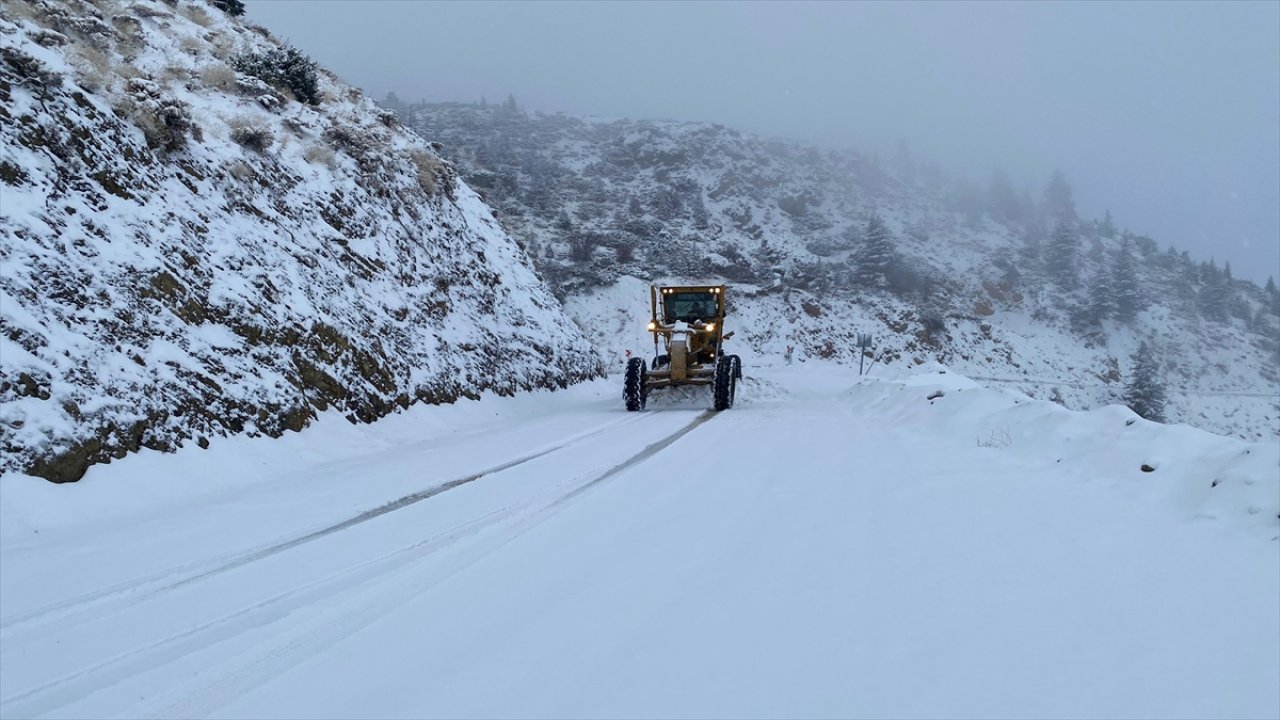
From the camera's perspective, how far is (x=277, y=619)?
3.56 m

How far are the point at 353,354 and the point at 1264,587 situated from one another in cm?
1120

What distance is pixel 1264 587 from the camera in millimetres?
3531

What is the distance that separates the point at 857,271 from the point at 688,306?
3575 centimetres

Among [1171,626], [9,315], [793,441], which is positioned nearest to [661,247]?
[793,441]

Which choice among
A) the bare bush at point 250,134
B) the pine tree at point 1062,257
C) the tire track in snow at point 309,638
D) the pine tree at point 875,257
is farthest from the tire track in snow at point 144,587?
the pine tree at point 1062,257

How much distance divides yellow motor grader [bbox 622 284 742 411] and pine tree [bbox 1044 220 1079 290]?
49.2 metres

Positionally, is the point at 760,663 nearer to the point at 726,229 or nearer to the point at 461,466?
the point at 461,466

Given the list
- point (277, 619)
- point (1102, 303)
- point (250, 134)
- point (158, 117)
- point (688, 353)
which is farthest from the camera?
point (1102, 303)

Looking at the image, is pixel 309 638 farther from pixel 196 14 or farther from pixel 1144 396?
pixel 1144 396

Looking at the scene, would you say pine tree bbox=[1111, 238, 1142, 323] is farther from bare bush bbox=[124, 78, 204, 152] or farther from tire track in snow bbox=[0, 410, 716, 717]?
bare bush bbox=[124, 78, 204, 152]

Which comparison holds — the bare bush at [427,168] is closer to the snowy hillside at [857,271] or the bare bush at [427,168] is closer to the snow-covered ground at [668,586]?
the snow-covered ground at [668,586]

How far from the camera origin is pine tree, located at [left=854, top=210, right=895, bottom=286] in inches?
1945

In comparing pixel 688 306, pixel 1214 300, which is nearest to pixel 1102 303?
pixel 1214 300

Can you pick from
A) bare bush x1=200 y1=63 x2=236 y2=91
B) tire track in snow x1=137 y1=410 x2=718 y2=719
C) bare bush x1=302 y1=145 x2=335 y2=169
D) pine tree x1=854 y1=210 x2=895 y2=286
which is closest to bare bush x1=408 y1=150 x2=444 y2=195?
bare bush x1=302 y1=145 x2=335 y2=169
